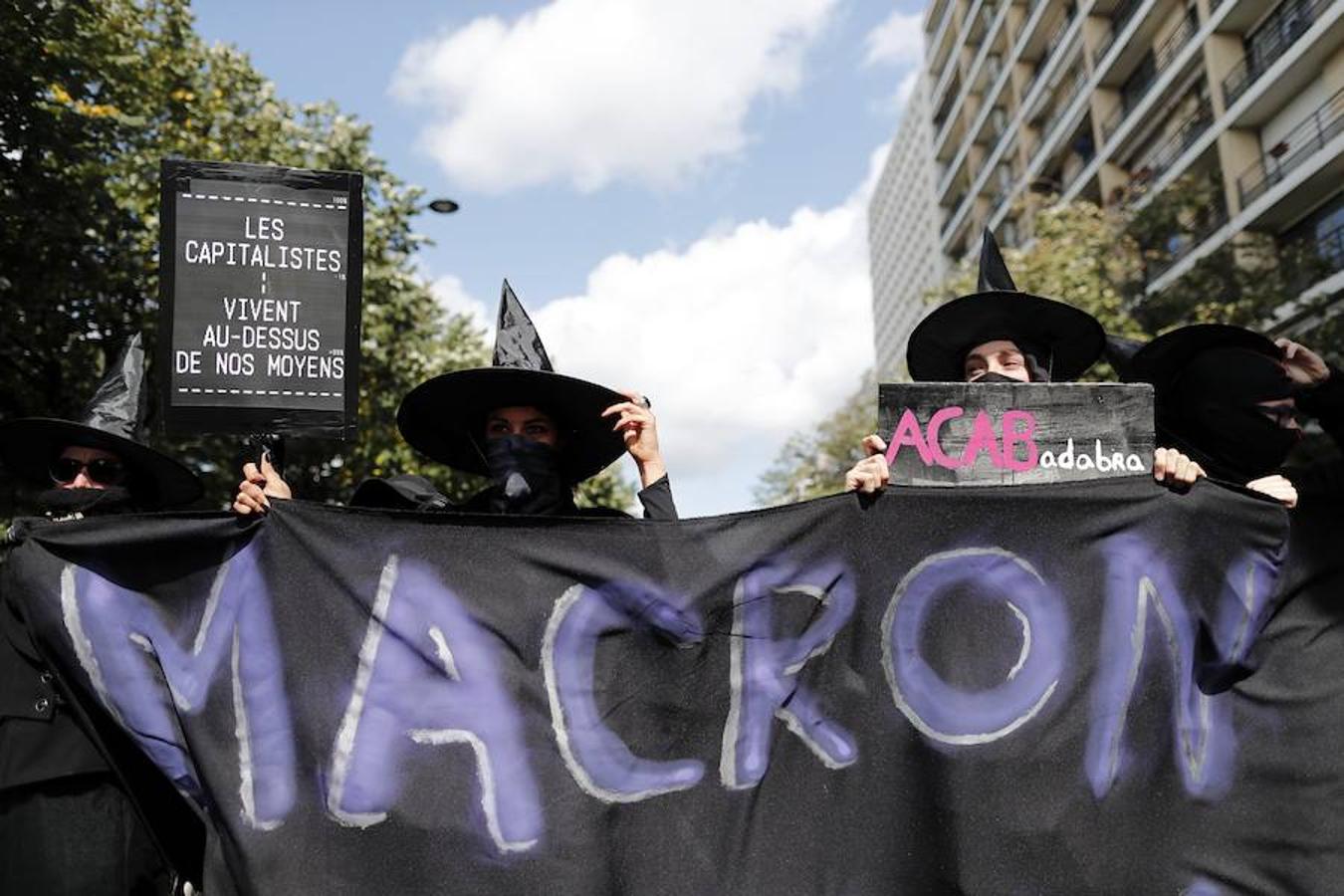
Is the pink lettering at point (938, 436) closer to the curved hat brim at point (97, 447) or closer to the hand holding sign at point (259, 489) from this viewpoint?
the hand holding sign at point (259, 489)

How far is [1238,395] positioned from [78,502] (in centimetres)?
350

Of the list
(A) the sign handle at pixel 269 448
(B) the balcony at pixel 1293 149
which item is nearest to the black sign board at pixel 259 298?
(A) the sign handle at pixel 269 448

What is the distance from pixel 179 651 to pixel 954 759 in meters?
2.00

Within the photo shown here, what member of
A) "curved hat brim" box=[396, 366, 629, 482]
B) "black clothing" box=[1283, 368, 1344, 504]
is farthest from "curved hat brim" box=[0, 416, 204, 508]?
"black clothing" box=[1283, 368, 1344, 504]

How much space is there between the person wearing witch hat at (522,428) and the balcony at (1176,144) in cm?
2771

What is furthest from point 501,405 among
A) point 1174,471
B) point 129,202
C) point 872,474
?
point 129,202

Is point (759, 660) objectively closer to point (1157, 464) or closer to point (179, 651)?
point (1157, 464)

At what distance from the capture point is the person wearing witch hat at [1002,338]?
3408mm

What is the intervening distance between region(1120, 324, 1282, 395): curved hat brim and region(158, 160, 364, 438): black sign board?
2.41 meters

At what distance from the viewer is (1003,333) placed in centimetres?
350

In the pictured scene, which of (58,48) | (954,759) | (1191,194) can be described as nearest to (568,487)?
(954,759)

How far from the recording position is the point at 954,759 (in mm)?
2779

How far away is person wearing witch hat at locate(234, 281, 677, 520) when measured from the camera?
10.9 feet

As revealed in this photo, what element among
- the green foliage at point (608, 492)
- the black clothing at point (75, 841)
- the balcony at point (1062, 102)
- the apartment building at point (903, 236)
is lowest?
the black clothing at point (75, 841)
